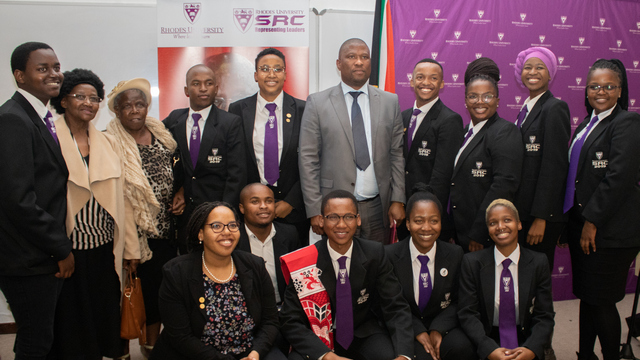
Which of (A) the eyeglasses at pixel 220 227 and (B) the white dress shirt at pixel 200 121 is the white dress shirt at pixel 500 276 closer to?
(A) the eyeglasses at pixel 220 227

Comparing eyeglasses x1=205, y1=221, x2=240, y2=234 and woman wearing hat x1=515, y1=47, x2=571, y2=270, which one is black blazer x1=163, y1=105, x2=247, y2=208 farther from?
woman wearing hat x1=515, y1=47, x2=571, y2=270

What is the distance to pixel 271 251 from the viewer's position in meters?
2.89

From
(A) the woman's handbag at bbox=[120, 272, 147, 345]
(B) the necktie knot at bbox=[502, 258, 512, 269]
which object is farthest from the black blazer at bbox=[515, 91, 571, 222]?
(A) the woman's handbag at bbox=[120, 272, 147, 345]

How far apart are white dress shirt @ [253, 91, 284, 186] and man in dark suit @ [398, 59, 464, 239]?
2.99 ft

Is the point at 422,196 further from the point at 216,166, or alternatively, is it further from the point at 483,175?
the point at 216,166

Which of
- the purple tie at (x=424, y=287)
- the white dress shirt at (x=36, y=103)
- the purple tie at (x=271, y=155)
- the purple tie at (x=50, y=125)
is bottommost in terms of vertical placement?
the purple tie at (x=424, y=287)

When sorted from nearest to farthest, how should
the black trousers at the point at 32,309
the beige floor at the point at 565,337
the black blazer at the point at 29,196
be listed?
the black blazer at the point at 29,196, the black trousers at the point at 32,309, the beige floor at the point at 565,337

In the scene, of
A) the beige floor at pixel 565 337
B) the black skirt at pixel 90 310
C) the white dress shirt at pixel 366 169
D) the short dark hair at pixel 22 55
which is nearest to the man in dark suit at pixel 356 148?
the white dress shirt at pixel 366 169

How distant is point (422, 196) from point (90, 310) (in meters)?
2.06

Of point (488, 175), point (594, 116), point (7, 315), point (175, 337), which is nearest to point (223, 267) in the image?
point (175, 337)

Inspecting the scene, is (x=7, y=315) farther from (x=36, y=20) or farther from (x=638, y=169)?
(x=638, y=169)

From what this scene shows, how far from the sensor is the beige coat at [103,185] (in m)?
2.45

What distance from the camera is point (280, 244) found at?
9.50 ft

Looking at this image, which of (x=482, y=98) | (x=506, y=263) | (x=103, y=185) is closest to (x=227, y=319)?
(x=103, y=185)
